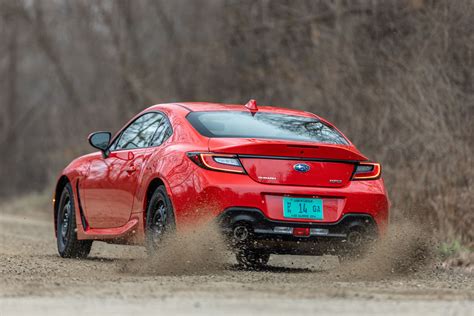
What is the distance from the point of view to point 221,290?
8852 millimetres

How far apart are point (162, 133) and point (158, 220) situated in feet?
3.23

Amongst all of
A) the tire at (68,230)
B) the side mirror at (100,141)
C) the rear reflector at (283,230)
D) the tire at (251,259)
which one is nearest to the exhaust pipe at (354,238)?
the rear reflector at (283,230)

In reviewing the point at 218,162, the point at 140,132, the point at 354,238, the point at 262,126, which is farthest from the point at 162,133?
the point at 354,238

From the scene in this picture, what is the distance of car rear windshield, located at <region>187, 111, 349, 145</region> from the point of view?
10969 millimetres

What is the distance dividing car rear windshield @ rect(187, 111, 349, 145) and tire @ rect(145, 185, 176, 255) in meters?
0.67

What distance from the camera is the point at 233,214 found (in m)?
10.3

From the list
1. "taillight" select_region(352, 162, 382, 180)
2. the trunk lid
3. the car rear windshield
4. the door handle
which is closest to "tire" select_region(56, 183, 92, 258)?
the door handle

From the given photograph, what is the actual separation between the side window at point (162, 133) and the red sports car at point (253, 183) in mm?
15

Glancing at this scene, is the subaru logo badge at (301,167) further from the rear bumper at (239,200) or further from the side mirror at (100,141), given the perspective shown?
the side mirror at (100,141)

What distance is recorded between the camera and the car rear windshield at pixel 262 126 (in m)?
11.0

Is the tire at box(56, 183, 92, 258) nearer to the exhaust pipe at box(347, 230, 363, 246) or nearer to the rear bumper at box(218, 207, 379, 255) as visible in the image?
the rear bumper at box(218, 207, 379, 255)

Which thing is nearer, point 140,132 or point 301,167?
point 301,167

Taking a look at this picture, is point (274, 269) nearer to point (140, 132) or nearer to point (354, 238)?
point (354, 238)

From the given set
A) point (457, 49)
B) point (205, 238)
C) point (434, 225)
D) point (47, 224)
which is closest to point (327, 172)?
point (205, 238)
